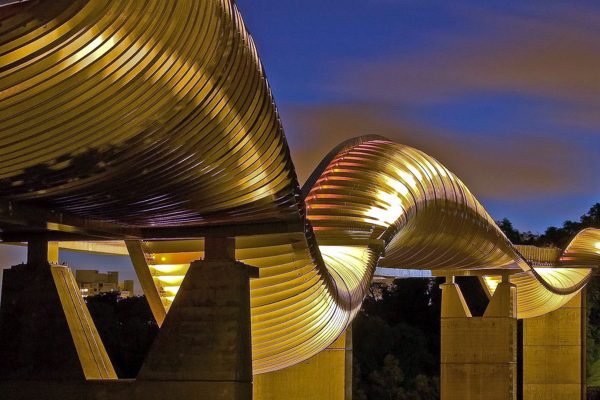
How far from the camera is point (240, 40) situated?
1079 centimetres

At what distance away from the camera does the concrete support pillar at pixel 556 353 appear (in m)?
46.1

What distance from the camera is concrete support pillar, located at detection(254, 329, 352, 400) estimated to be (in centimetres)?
2761

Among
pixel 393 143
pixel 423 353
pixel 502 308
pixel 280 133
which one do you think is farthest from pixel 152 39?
pixel 423 353

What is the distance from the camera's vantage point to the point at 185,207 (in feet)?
46.8

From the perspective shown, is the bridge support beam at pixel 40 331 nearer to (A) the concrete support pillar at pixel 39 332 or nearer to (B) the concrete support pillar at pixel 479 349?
(A) the concrete support pillar at pixel 39 332

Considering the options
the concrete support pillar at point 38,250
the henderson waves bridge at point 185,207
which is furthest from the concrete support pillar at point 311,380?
the concrete support pillar at point 38,250

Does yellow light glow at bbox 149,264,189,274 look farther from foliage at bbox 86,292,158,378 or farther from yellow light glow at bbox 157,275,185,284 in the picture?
foliage at bbox 86,292,158,378

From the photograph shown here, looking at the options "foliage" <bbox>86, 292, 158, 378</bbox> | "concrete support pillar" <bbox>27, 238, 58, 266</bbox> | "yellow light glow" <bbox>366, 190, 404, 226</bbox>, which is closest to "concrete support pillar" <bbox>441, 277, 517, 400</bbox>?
"foliage" <bbox>86, 292, 158, 378</bbox>

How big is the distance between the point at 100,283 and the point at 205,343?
42.2 meters

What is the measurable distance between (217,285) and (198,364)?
92 centimetres

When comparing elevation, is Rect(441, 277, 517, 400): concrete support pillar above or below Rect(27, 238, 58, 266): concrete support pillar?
below

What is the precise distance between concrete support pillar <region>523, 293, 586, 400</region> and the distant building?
15534 millimetres

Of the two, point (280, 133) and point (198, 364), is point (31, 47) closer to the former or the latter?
point (280, 133)

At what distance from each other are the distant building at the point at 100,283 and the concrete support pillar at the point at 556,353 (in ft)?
51.0
